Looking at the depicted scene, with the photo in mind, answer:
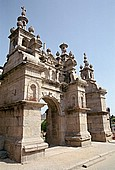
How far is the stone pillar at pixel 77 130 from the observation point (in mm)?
9516

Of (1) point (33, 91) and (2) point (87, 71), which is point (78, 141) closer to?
(1) point (33, 91)

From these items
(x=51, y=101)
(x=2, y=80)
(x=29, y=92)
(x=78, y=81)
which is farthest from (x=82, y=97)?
(x=2, y=80)

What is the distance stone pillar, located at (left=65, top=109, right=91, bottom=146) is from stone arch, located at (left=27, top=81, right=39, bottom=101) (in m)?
4.02

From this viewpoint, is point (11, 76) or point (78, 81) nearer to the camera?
point (11, 76)

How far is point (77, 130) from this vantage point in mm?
9812

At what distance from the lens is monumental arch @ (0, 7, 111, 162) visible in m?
6.58

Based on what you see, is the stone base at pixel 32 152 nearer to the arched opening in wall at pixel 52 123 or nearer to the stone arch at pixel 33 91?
the stone arch at pixel 33 91

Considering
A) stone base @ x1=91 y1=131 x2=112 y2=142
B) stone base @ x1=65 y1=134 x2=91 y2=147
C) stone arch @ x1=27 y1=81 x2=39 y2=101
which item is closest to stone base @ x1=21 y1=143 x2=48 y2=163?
stone arch @ x1=27 y1=81 x2=39 y2=101

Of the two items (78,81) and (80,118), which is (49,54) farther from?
(80,118)

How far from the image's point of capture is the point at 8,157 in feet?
22.2

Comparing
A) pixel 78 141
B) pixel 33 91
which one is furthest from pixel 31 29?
pixel 78 141

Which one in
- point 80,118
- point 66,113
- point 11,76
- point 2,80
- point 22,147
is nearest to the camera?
point 22,147

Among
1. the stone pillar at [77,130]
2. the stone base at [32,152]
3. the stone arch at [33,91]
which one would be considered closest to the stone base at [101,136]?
the stone pillar at [77,130]

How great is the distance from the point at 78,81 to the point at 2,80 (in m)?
5.54
